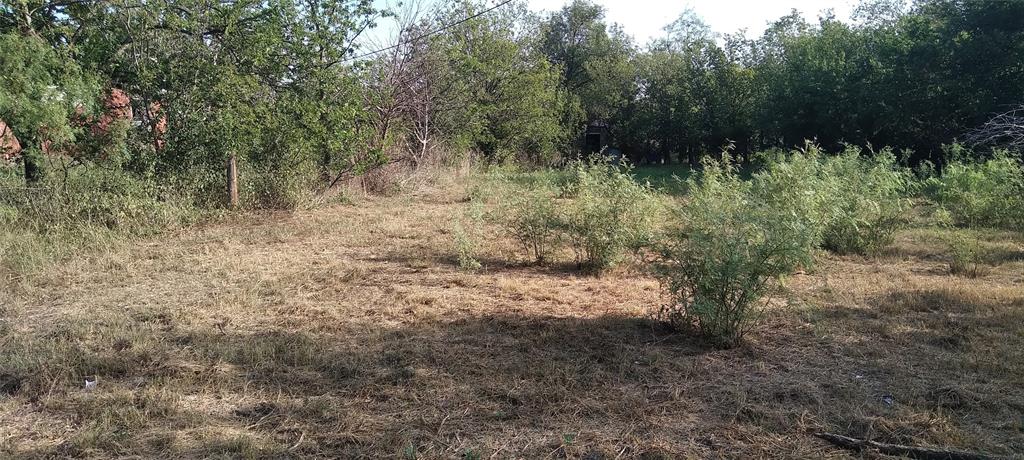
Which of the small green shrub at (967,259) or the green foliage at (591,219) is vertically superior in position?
the green foliage at (591,219)

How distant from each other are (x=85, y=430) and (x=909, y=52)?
55.2ft

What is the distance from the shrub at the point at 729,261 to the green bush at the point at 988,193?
21.9ft

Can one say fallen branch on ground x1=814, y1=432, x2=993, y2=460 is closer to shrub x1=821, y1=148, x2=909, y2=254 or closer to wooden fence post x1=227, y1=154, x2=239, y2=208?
shrub x1=821, y1=148, x2=909, y2=254

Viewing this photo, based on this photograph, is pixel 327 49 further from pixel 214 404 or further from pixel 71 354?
pixel 214 404

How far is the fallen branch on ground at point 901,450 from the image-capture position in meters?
3.01

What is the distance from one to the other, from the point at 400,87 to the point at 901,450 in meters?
12.6

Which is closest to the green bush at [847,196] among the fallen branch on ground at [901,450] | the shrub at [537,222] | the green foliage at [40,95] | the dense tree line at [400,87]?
the shrub at [537,222]

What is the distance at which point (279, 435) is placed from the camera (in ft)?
10.8

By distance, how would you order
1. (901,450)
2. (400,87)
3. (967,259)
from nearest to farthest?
(901,450), (967,259), (400,87)

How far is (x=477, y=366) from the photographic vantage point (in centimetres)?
424

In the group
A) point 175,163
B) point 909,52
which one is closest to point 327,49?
point 175,163

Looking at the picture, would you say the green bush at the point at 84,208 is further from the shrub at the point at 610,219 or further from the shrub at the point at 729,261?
the shrub at the point at 729,261

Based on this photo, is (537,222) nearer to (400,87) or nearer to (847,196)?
(847,196)

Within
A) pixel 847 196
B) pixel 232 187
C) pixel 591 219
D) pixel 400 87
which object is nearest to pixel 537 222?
pixel 591 219
